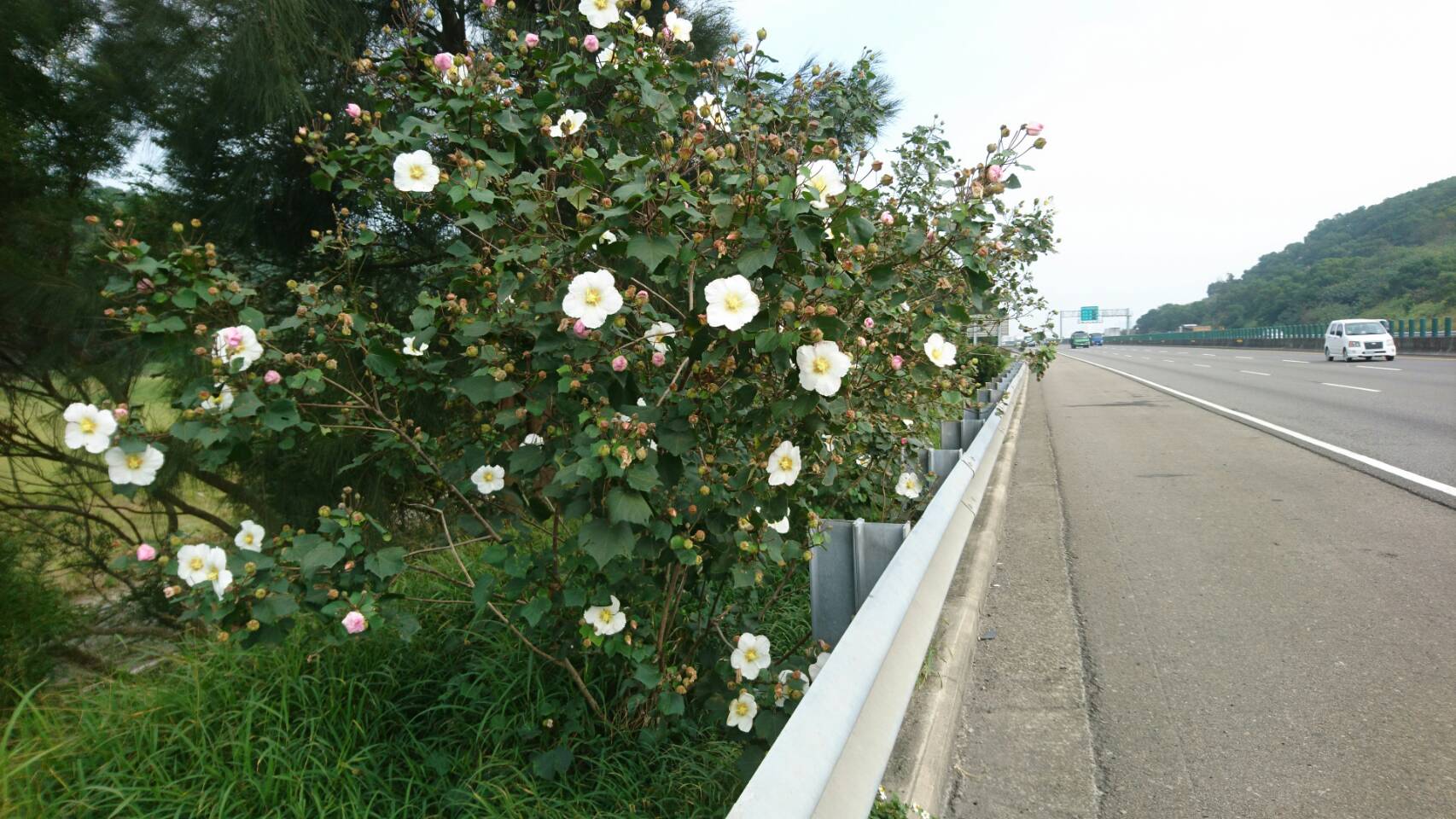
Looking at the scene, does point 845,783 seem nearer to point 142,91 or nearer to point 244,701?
point 244,701

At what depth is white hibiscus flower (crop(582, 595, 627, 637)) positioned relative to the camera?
6.49ft

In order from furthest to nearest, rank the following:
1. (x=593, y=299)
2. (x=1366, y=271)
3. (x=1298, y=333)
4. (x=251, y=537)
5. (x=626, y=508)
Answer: (x=1366, y=271), (x=1298, y=333), (x=251, y=537), (x=593, y=299), (x=626, y=508)

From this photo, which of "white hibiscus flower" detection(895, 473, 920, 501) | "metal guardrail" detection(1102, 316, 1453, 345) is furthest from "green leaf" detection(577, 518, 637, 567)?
"metal guardrail" detection(1102, 316, 1453, 345)

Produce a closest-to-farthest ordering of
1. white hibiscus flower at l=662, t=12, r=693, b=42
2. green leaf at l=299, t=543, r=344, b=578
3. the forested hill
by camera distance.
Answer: green leaf at l=299, t=543, r=344, b=578 < white hibiscus flower at l=662, t=12, r=693, b=42 < the forested hill

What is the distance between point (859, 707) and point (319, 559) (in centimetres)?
120

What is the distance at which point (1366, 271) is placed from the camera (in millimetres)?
58031

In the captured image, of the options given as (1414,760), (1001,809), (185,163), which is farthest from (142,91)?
(1414,760)

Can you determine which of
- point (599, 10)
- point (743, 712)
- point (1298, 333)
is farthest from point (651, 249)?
point (1298, 333)

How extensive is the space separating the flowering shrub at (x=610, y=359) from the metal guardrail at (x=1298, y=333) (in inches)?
1231

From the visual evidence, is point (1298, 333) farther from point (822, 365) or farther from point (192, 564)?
point (192, 564)

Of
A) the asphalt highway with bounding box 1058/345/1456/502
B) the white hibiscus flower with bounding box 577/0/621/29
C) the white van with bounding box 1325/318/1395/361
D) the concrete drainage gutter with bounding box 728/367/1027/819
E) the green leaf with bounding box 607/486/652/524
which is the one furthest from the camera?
the white van with bounding box 1325/318/1395/361

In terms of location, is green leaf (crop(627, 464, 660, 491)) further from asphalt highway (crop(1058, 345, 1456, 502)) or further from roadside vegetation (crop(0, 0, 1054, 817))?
asphalt highway (crop(1058, 345, 1456, 502))

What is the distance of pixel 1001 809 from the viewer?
2.27m

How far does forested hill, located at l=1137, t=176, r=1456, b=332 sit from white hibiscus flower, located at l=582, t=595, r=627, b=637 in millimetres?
55555
